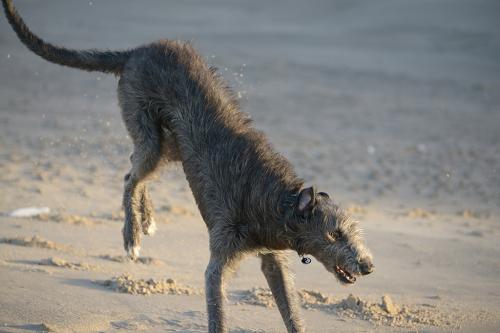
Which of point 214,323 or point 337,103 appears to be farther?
point 337,103

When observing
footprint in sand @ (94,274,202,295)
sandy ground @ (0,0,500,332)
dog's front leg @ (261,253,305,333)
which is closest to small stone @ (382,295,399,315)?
sandy ground @ (0,0,500,332)

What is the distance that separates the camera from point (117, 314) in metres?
6.61

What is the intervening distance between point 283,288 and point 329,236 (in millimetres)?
860

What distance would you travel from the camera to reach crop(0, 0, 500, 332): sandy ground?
7.12 metres

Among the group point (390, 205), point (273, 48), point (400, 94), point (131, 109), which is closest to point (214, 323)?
point (131, 109)

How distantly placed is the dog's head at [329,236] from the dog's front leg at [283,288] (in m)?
0.59

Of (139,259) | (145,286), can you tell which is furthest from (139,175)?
(139,259)

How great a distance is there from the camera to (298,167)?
49.7 ft

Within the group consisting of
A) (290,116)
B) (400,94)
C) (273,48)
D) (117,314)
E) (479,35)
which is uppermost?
(479,35)

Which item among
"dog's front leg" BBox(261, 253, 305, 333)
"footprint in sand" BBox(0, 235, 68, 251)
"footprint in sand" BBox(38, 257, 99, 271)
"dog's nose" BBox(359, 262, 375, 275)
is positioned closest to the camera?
"dog's nose" BBox(359, 262, 375, 275)

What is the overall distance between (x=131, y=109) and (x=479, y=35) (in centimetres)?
2819

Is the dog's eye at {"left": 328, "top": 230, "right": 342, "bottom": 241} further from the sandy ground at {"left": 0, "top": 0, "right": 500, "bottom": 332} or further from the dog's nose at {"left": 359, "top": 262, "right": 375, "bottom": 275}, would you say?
the sandy ground at {"left": 0, "top": 0, "right": 500, "bottom": 332}

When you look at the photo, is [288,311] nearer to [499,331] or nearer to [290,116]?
[499,331]

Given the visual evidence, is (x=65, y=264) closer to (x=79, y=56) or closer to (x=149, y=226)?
(x=149, y=226)
